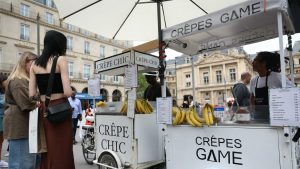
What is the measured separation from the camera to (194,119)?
3.16 meters

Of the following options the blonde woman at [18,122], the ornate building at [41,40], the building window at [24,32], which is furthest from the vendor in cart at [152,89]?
the building window at [24,32]

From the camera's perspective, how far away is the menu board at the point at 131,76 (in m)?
3.79

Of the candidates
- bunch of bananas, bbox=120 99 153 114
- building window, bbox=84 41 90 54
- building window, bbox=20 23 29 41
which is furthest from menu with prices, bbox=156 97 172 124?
building window, bbox=84 41 90 54

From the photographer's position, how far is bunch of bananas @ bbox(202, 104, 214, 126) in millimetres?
3013

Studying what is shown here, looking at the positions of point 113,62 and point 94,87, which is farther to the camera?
point 94,87

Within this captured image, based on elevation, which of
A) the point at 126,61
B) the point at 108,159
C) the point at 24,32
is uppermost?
the point at 24,32

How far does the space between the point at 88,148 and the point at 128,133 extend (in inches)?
113

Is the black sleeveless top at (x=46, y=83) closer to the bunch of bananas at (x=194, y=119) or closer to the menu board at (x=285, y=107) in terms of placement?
the bunch of bananas at (x=194, y=119)

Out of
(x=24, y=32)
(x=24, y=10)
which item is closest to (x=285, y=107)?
(x=24, y=32)

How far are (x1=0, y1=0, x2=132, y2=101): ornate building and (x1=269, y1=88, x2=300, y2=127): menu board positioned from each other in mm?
21033

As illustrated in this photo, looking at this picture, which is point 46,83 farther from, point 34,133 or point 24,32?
point 24,32

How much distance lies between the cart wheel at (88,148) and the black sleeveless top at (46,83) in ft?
11.6

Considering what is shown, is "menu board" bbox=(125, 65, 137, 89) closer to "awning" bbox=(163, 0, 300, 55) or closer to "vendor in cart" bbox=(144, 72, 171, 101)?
"awning" bbox=(163, 0, 300, 55)

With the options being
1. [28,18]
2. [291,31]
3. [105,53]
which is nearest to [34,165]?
[291,31]
